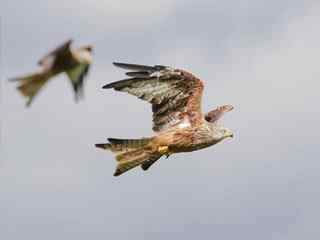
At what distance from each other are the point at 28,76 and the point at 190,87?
10.5 metres

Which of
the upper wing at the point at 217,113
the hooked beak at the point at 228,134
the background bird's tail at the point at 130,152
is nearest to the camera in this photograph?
the background bird's tail at the point at 130,152

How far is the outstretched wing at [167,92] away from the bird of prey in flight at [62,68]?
9.32 metres

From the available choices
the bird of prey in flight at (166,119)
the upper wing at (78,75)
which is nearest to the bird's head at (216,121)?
the bird of prey in flight at (166,119)

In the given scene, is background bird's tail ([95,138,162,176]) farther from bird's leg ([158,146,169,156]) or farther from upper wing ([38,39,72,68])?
upper wing ([38,39,72,68])

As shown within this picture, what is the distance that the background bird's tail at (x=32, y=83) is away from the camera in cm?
708

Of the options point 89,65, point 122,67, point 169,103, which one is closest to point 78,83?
point 89,65

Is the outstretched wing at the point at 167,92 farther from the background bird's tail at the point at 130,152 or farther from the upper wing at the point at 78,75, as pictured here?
the upper wing at the point at 78,75

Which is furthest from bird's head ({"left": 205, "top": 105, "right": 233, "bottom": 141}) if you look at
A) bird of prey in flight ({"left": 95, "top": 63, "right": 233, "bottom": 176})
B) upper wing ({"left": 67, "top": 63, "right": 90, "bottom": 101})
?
upper wing ({"left": 67, "top": 63, "right": 90, "bottom": 101})

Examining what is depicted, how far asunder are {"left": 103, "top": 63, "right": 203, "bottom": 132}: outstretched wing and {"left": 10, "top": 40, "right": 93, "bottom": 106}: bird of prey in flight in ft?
30.6

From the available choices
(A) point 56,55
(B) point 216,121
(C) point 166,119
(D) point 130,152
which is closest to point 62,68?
(A) point 56,55

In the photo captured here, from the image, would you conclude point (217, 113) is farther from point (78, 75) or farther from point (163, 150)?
point (78, 75)

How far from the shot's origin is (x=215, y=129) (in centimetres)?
1755

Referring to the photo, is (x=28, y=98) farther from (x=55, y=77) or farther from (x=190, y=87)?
(x=190, y=87)

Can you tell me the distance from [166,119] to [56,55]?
10.8 meters
